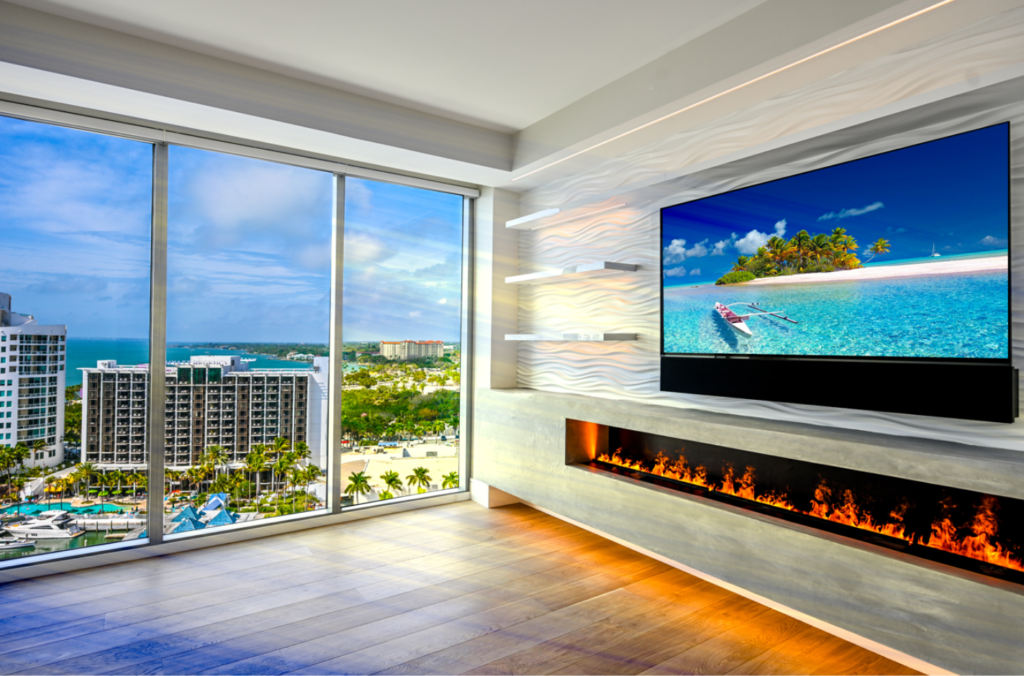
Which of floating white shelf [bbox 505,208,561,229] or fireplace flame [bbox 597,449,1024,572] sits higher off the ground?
floating white shelf [bbox 505,208,561,229]

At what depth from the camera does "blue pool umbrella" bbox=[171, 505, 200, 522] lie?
317 cm

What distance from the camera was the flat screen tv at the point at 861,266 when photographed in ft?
5.97

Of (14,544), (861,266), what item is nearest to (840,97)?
(861,266)

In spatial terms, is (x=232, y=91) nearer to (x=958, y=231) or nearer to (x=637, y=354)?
(x=637, y=354)

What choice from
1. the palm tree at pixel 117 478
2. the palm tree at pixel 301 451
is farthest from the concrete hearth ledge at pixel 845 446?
the palm tree at pixel 117 478

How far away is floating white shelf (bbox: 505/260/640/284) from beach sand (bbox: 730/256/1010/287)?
88 centimetres

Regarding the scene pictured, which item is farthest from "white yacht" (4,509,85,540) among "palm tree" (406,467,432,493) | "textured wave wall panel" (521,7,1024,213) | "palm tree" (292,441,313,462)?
"textured wave wall panel" (521,7,1024,213)

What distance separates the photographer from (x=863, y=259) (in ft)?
6.96

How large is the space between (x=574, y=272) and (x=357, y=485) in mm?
2016

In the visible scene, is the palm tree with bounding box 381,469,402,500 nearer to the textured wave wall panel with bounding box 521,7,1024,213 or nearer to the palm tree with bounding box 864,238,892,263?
the textured wave wall panel with bounding box 521,7,1024,213

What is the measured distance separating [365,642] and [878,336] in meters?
2.28

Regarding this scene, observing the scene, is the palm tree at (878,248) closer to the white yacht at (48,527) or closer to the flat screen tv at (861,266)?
the flat screen tv at (861,266)

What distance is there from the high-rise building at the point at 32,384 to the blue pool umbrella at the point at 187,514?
64 centimetres

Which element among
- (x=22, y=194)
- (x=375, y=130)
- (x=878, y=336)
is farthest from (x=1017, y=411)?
(x=22, y=194)
